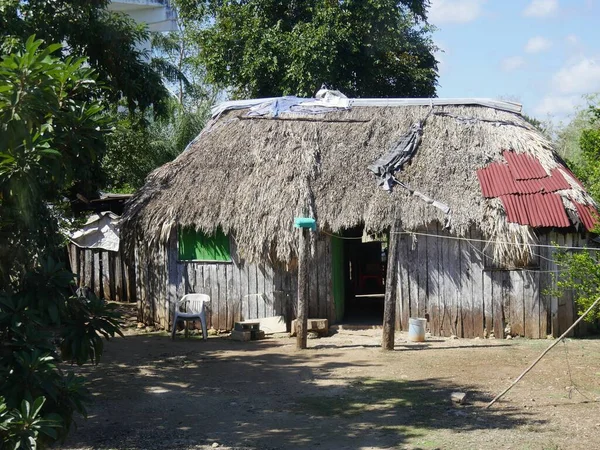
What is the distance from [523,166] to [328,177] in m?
3.44

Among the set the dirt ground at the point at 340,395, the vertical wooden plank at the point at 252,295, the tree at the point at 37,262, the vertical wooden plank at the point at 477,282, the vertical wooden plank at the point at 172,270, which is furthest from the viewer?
the vertical wooden plank at the point at 172,270

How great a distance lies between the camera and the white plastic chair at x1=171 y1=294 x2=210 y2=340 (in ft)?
41.9

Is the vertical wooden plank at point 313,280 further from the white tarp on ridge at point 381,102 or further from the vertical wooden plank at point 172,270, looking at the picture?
the white tarp on ridge at point 381,102

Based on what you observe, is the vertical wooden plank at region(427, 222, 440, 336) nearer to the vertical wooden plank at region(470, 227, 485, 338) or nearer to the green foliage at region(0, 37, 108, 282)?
the vertical wooden plank at region(470, 227, 485, 338)

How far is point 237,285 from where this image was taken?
13523 mm

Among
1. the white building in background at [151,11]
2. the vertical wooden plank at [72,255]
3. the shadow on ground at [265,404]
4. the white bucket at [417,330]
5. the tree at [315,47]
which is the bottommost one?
the shadow on ground at [265,404]

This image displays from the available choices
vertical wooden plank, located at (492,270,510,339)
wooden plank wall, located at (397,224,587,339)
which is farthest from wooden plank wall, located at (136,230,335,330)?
vertical wooden plank, located at (492,270,510,339)

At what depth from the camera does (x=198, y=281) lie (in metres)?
13.6

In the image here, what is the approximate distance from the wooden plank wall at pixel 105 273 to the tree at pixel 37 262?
1124 centimetres

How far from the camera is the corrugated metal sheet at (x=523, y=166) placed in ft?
41.7

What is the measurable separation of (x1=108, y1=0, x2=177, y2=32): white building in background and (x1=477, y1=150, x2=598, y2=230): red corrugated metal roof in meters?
21.8

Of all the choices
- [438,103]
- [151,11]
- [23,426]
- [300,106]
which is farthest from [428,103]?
[151,11]

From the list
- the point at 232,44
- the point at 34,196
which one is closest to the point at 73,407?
the point at 34,196

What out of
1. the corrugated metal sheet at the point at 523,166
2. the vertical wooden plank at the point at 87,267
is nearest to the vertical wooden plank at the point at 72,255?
the vertical wooden plank at the point at 87,267
